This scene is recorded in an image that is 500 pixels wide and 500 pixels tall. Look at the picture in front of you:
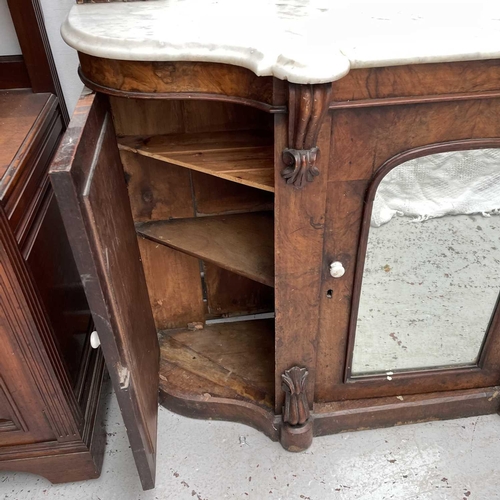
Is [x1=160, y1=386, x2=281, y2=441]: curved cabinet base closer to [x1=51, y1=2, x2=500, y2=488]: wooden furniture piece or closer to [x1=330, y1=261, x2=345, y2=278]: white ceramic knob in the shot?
[x1=51, y1=2, x2=500, y2=488]: wooden furniture piece

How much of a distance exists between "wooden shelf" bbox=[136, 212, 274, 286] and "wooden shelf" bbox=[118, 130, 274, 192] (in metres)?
0.22

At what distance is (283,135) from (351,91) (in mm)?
126

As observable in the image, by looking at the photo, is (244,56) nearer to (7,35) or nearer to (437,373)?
(7,35)

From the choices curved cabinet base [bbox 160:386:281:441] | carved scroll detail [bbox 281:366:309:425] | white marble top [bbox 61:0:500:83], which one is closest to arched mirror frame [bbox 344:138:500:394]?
carved scroll detail [bbox 281:366:309:425]

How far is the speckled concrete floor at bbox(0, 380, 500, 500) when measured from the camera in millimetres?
1194

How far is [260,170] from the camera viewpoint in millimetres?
964

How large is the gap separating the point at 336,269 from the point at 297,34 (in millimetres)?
441

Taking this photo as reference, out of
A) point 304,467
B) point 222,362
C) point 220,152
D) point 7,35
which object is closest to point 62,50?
point 7,35

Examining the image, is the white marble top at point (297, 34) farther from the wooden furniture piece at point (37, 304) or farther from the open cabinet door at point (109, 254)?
the wooden furniture piece at point (37, 304)

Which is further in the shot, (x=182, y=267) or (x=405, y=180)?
(x=182, y=267)

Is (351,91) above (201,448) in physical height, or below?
above

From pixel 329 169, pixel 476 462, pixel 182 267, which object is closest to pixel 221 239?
pixel 182 267

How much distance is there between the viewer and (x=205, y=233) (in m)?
1.24

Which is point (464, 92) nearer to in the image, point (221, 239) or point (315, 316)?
point (315, 316)
